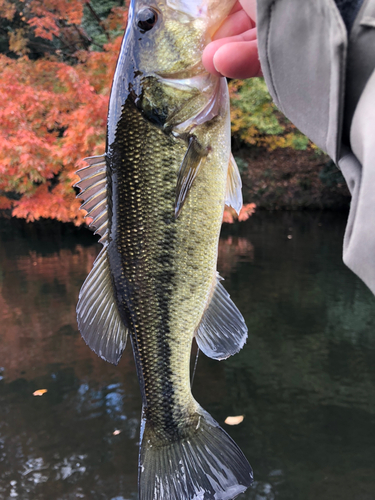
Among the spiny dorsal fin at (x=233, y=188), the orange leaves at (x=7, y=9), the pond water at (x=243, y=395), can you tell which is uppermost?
the orange leaves at (x=7, y=9)

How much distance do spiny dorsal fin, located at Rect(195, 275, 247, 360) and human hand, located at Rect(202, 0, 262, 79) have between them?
0.63 metres

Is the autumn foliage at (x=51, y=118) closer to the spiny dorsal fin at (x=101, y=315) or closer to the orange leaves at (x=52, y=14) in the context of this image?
the orange leaves at (x=52, y=14)

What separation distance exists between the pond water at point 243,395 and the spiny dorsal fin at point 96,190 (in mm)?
2628

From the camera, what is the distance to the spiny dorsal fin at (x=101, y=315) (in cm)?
135

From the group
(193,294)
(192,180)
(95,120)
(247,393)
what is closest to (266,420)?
(247,393)

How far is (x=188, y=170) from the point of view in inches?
46.8

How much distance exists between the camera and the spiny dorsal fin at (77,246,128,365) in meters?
1.35

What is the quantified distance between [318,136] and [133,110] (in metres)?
0.63

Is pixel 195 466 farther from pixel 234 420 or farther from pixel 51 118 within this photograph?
pixel 51 118

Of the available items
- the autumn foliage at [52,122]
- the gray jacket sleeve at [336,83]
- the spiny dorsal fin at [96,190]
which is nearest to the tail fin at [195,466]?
the spiny dorsal fin at [96,190]

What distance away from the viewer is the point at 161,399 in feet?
4.71

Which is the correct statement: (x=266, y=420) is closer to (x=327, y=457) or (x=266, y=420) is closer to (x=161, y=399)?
(x=327, y=457)

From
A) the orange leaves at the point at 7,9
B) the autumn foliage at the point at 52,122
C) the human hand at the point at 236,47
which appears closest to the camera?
the human hand at the point at 236,47

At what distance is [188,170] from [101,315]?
0.54 meters
